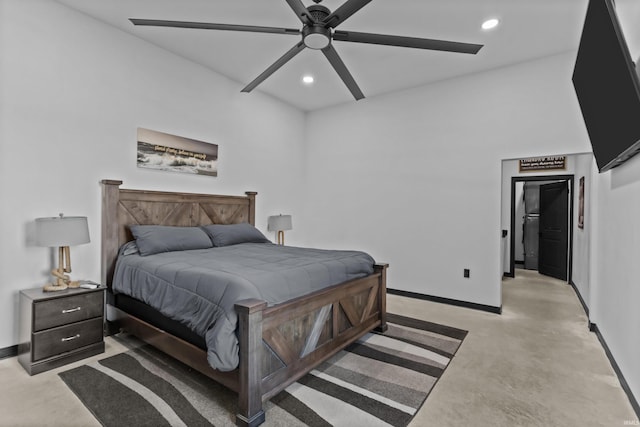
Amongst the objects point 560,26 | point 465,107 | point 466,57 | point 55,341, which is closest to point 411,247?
point 465,107

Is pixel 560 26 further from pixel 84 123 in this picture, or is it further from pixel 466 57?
pixel 84 123

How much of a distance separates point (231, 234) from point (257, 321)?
2.29 m

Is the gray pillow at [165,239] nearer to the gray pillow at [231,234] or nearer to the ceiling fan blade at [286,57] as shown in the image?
the gray pillow at [231,234]

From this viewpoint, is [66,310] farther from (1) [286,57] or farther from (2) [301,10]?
(2) [301,10]

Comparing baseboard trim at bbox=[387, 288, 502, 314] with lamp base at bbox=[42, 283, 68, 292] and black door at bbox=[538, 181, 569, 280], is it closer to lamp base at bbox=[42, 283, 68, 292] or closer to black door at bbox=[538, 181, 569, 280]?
black door at bbox=[538, 181, 569, 280]

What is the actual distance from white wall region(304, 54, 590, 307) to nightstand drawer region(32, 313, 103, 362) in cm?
362

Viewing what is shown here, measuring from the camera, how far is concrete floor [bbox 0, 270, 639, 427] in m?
1.91

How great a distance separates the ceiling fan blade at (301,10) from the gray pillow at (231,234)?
259 cm

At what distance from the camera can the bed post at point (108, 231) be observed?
316 cm

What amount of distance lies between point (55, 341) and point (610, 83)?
4273 mm

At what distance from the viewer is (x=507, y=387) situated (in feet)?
7.43

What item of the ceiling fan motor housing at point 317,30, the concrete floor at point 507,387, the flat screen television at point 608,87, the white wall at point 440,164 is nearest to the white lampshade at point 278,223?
the white wall at point 440,164

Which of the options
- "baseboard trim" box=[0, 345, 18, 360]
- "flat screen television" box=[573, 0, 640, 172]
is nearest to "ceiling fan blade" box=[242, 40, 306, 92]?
"flat screen television" box=[573, 0, 640, 172]

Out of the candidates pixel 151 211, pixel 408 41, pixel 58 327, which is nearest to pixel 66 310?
pixel 58 327
